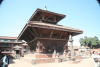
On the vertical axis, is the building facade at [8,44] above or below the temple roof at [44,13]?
below

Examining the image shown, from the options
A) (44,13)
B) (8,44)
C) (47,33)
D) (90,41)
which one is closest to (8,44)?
(8,44)

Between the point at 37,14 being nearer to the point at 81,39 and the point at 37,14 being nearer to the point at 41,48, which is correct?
the point at 41,48

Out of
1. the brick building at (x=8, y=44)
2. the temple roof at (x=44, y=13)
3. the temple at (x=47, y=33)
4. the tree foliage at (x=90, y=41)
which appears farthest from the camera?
the tree foliage at (x=90, y=41)

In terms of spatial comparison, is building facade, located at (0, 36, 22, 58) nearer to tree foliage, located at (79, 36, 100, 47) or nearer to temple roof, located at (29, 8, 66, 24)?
temple roof, located at (29, 8, 66, 24)

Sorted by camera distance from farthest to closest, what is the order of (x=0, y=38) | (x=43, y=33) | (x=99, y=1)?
(x=0, y=38) → (x=43, y=33) → (x=99, y=1)

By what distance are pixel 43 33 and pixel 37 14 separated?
453 cm

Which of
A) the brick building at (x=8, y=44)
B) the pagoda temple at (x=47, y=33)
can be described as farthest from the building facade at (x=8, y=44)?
the pagoda temple at (x=47, y=33)

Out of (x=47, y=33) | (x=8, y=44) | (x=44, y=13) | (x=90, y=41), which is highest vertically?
(x=44, y=13)

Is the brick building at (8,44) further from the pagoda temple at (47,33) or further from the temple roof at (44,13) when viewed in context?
the pagoda temple at (47,33)

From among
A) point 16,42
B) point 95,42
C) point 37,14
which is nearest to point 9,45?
point 16,42

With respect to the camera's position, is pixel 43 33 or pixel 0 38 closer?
pixel 43 33

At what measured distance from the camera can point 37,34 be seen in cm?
1293

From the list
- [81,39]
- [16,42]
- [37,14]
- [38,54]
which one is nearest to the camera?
[38,54]

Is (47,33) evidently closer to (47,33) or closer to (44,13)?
(47,33)
